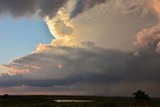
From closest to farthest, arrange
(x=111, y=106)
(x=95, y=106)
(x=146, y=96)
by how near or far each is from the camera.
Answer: (x=95, y=106), (x=111, y=106), (x=146, y=96)

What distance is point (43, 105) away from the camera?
6725cm

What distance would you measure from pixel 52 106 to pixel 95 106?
321 inches

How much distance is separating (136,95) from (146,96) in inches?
165

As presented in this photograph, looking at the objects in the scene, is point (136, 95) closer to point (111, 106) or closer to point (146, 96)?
point (146, 96)

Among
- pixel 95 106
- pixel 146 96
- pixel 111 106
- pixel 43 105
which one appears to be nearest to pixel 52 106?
pixel 43 105

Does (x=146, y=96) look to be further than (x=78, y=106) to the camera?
Yes

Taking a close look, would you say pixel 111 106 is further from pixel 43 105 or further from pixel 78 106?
pixel 43 105

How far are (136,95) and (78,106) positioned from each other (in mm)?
78783

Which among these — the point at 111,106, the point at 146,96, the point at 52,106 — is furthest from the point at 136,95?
the point at 52,106

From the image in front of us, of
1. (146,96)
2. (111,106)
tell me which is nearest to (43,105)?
(111,106)

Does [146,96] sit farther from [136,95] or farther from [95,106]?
[95,106]

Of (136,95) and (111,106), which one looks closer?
(111,106)

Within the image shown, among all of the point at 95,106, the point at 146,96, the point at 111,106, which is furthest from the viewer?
the point at 146,96

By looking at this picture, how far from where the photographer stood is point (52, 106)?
66875mm
